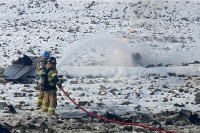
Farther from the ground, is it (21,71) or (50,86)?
(21,71)

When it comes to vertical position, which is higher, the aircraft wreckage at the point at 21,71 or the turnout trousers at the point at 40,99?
the aircraft wreckage at the point at 21,71

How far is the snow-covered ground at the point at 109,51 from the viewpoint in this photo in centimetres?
1157

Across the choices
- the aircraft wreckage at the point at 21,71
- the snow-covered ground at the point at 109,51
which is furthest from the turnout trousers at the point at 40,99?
the aircraft wreckage at the point at 21,71

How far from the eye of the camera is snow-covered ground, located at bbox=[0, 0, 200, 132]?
11.6 m

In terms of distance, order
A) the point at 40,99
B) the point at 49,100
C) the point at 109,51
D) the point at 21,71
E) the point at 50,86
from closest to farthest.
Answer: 1. the point at 50,86
2. the point at 49,100
3. the point at 40,99
4. the point at 21,71
5. the point at 109,51

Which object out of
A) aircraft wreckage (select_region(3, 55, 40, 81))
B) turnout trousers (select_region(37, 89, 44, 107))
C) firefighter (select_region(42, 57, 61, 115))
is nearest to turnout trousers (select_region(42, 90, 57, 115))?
firefighter (select_region(42, 57, 61, 115))

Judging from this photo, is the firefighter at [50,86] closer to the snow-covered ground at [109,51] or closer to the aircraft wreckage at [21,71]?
the snow-covered ground at [109,51]

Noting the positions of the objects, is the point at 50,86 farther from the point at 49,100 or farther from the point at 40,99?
the point at 40,99

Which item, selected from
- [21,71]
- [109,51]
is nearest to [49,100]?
[21,71]

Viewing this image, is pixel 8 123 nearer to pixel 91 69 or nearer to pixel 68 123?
pixel 68 123

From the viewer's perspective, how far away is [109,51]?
21500 millimetres

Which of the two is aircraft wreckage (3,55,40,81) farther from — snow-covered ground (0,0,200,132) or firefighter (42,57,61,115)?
firefighter (42,57,61,115)

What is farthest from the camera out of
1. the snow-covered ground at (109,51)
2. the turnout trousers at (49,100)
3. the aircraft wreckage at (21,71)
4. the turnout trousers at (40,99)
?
the aircraft wreckage at (21,71)

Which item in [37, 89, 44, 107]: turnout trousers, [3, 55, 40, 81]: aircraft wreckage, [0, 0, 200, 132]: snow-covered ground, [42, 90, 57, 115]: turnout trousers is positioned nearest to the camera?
[42, 90, 57, 115]: turnout trousers
